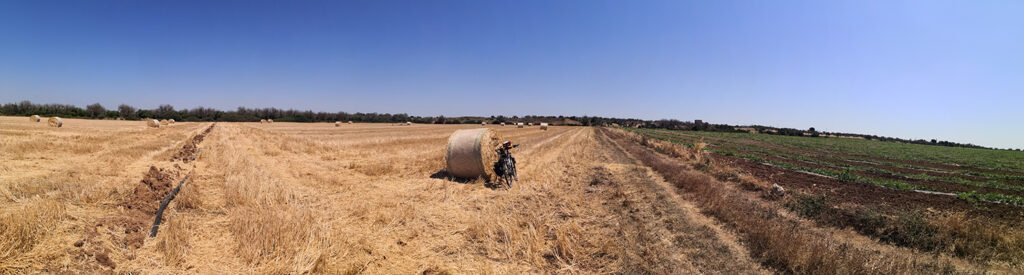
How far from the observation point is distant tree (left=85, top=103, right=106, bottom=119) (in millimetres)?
57316

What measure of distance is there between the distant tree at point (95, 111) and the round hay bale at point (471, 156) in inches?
3324

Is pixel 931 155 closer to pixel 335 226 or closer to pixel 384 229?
pixel 384 229

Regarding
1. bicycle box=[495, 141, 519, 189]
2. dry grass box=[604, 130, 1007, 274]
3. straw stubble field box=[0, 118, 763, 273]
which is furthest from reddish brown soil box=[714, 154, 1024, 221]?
bicycle box=[495, 141, 519, 189]

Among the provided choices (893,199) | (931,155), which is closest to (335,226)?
(893,199)

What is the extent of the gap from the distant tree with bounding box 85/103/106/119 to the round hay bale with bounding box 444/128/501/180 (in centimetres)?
8442

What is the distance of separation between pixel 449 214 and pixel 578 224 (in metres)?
2.43

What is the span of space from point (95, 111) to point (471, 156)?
8987 cm

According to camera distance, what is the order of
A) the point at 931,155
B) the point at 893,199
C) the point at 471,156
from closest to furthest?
the point at 893,199 → the point at 471,156 → the point at 931,155

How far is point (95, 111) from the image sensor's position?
59.0 m

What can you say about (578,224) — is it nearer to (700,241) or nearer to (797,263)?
(700,241)

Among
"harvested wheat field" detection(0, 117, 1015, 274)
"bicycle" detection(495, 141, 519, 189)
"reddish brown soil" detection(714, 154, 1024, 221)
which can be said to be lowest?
"reddish brown soil" detection(714, 154, 1024, 221)

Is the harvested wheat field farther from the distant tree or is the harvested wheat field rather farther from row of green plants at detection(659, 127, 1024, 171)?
the distant tree

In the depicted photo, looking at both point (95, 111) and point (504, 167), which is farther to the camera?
point (95, 111)

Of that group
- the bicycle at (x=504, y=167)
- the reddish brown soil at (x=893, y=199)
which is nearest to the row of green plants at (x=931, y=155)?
the reddish brown soil at (x=893, y=199)
